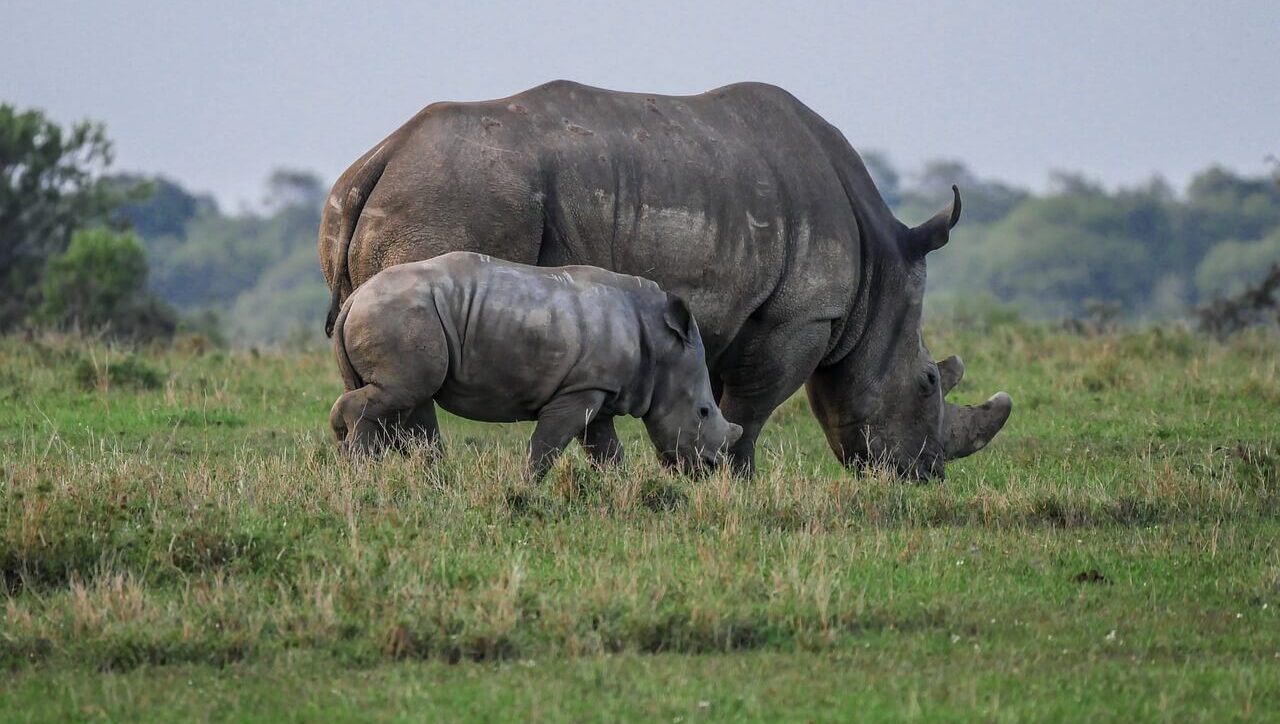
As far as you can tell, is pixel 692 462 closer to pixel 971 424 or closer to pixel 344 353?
pixel 344 353

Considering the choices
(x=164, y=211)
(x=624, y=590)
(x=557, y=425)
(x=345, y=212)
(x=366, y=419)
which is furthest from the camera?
(x=164, y=211)

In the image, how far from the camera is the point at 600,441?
34.3ft

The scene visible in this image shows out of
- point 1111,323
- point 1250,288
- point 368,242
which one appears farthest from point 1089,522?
point 1250,288

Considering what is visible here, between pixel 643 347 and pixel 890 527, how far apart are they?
66.0 inches

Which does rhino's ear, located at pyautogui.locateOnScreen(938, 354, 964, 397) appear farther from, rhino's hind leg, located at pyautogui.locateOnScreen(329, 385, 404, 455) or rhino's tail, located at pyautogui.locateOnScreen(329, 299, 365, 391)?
rhino's tail, located at pyautogui.locateOnScreen(329, 299, 365, 391)

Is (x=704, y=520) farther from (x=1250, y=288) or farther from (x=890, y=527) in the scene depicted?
(x=1250, y=288)

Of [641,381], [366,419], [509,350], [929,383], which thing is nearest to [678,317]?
[641,381]

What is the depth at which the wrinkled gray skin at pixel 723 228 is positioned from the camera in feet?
34.1

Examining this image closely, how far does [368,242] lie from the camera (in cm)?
1041

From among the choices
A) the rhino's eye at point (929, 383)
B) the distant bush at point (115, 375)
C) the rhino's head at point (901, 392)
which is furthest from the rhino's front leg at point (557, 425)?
the distant bush at point (115, 375)

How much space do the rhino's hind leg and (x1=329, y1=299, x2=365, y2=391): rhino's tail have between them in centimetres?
10

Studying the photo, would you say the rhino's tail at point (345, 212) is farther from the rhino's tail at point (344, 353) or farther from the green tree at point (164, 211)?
the green tree at point (164, 211)

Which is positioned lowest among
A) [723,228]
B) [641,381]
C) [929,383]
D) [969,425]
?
[969,425]

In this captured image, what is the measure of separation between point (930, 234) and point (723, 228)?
1569mm
